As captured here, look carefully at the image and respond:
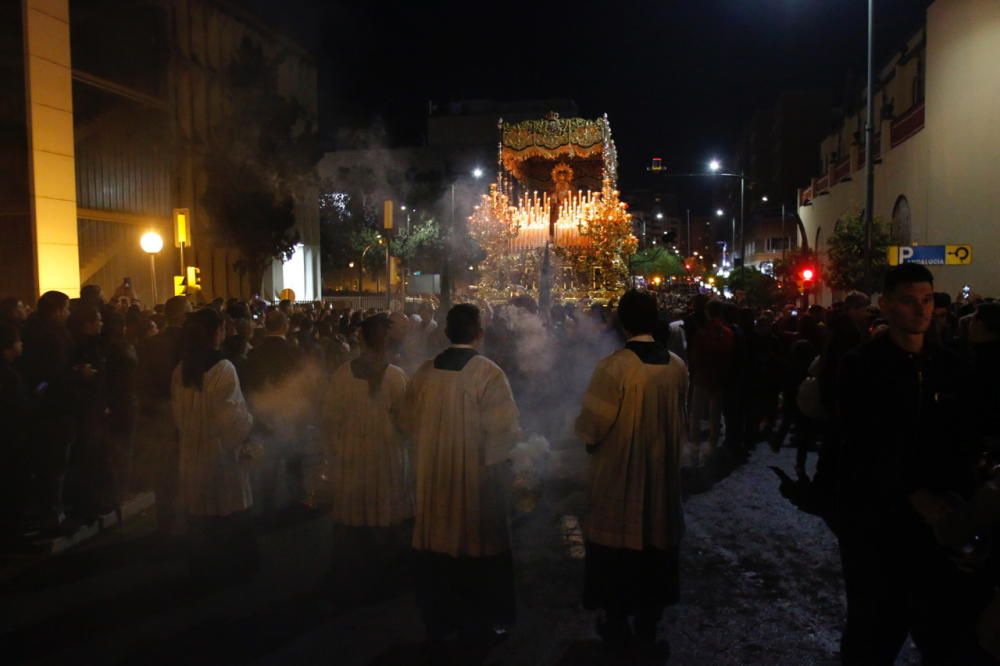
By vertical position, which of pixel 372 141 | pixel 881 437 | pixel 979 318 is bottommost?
pixel 881 437

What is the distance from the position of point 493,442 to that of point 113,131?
18.9 m

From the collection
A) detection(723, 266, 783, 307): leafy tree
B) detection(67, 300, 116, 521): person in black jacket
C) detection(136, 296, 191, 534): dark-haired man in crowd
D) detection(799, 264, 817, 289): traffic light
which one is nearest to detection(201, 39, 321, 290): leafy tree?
detection(799, 264, 817, 289): traffic light

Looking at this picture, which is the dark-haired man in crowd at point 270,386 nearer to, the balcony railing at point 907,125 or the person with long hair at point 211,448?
the person with long hair at point 211,448

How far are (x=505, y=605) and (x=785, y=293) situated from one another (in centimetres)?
2360

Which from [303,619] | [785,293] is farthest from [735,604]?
[785,293]

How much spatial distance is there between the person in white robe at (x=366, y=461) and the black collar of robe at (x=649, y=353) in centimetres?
145

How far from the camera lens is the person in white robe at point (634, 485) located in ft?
13.4

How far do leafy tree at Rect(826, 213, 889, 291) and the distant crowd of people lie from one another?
12553 mm

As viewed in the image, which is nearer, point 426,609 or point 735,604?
point 426,609

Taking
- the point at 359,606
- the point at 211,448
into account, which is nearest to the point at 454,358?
the point at 359,606

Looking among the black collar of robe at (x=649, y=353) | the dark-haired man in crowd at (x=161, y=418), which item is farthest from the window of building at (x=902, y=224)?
the dark-haired man in crowd at (x=161, y=418)

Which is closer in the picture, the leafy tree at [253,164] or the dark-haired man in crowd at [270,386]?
the dark-haired man in crowd at [270,386]

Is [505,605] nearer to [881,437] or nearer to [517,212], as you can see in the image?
[881,437]

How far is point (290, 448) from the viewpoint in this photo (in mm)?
7031
